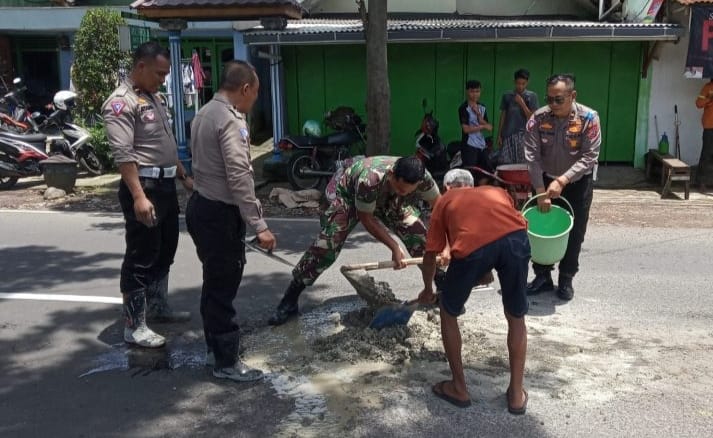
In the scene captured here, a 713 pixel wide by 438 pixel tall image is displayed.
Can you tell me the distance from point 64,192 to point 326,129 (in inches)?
176

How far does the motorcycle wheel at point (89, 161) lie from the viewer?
11.6 m

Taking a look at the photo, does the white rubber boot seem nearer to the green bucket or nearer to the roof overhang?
the green bucket

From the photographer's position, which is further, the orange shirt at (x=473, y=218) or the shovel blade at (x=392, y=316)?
the shovel blade at (x=392, y=316)

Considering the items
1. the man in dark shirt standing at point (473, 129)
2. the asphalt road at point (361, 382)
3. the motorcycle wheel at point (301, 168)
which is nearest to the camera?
the asphalt road at point (361, 382)

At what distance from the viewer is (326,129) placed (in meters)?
11.9

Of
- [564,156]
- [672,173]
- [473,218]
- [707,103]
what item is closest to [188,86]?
[672,173]

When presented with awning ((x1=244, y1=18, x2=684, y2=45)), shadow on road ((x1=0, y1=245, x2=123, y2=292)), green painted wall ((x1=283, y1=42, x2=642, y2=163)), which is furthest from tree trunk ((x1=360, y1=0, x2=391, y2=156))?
shadow on road ((x1=0, y1=245, x2=123, y2=292))

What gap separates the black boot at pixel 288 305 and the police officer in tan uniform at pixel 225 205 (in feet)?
2.81

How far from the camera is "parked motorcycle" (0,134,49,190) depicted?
10.4 m

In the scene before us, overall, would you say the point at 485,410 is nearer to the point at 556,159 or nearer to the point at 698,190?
the point at 556,159

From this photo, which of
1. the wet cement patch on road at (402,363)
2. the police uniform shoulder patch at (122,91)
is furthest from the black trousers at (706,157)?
the police uniform shoulder patch at (122,91)

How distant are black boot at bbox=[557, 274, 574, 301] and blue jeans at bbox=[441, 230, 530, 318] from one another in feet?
6.60

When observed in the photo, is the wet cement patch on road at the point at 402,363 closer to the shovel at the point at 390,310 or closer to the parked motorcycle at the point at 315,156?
the shovel at the point at 390,310

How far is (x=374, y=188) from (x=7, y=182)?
876cm
